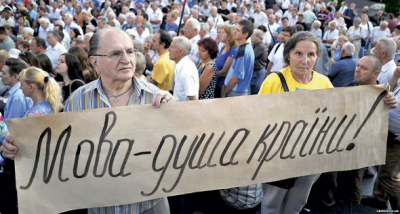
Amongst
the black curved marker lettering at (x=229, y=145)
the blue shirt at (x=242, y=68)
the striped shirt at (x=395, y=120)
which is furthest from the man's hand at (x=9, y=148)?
the blue shirt at (x=242, y=68)

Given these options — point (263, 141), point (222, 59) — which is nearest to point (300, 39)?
point (263, 141)

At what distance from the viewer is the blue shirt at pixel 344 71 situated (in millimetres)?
6551

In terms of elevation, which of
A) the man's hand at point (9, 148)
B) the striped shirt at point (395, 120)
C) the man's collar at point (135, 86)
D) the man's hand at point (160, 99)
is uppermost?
the man's collar at point (135, 86)

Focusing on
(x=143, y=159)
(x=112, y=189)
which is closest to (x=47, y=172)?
(x=112, y=189)

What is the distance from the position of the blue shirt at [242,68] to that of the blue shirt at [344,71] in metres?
1.59

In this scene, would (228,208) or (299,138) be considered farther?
(228,208)

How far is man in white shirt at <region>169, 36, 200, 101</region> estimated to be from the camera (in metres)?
4.66

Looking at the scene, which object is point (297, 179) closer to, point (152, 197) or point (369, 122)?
point (369, 122)

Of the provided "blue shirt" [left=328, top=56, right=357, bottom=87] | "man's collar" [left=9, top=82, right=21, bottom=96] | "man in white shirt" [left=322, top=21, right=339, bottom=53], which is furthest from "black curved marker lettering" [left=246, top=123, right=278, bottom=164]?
"man in white shirt" [left=322, top=21, right=339, bottom=53]

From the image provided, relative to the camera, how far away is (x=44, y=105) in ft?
12.2

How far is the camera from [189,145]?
249 cm

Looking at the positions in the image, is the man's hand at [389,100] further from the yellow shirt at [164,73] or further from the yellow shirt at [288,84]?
the yellow shirt at [164,73]

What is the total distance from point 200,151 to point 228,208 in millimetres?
1749

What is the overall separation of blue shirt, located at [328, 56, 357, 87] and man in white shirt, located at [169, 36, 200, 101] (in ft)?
9.25
